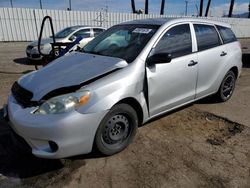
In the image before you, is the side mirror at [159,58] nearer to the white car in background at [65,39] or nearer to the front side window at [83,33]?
the white car in background at [65,39]

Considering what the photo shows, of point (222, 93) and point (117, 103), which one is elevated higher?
point (117, 103)

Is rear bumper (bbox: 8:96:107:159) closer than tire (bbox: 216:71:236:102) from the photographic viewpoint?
Yes

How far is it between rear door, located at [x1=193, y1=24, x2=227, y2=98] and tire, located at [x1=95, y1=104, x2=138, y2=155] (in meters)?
1.57

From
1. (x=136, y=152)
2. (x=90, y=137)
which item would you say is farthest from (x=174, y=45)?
(x=90, y=137)

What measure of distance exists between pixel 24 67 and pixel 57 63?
5942 millimetres

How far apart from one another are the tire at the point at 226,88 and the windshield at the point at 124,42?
2.10 metres

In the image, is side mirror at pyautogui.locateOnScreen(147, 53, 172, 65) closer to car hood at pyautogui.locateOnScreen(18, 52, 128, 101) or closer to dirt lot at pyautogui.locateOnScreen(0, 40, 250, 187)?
car hood at pyautogui.locateOnScreen(18, 52, 128, 101)

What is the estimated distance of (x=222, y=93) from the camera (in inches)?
200

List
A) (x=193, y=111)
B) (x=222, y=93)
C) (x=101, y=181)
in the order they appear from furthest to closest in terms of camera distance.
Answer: (x=222, y=93) < (x=193, y=111) < (x=101, y=181)

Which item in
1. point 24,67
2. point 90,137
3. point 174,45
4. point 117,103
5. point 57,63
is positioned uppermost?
point 174,45

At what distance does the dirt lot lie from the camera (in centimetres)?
275

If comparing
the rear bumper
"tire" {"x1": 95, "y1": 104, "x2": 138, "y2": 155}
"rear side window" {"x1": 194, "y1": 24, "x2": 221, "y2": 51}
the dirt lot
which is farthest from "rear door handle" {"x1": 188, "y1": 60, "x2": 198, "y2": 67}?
the rear bumper

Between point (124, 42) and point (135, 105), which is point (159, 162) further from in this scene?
point (124, 42)

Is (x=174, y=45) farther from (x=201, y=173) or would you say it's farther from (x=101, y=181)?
(x=101, y=181)
